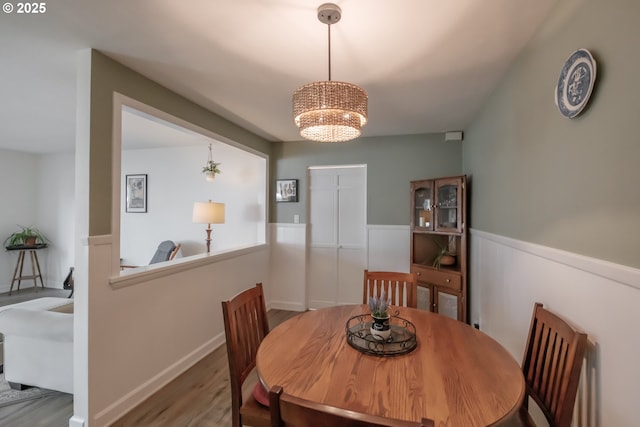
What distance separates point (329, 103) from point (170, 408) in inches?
88.6

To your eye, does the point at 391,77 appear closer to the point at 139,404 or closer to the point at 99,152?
the point at 99,152

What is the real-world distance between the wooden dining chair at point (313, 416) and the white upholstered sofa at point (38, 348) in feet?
6.65

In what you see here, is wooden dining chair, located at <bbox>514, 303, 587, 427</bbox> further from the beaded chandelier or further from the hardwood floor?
the hardwood floor

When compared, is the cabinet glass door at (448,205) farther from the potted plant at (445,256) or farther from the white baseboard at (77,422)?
the white baseboard at (77,422)

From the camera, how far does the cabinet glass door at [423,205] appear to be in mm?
3248

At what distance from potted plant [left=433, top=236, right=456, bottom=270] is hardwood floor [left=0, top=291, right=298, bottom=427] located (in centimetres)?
219

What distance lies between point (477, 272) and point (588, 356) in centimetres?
179

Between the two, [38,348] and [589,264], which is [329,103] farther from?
[38,348]

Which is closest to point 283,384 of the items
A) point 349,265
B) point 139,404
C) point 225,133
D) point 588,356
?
point 588,356

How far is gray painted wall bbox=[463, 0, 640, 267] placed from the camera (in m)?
0.92

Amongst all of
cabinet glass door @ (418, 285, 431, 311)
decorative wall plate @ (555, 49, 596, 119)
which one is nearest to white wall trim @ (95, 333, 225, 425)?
cabinet glass door @ (418, 285, 431, 311)

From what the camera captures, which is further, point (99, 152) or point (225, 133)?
point (225, 133)

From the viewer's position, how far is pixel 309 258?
4.09 metres

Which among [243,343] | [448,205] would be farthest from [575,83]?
[448,205]
